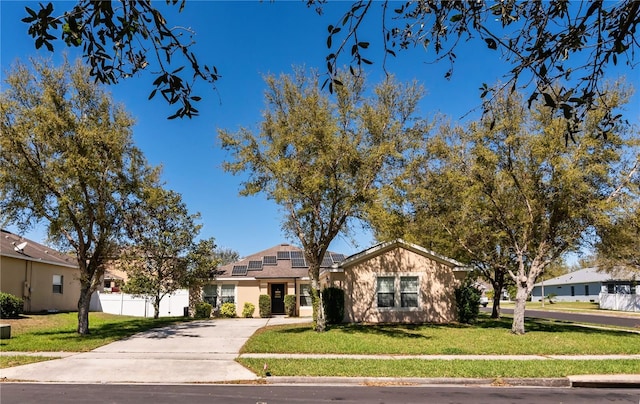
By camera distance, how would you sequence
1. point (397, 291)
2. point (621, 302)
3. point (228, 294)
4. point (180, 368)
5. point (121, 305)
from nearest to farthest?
point (180, 368), point (397, 291), point (228, 294), point (121, 305), point (621, 302)

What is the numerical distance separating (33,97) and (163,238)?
14349 mm

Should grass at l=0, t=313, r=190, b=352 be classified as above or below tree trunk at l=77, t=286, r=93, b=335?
below

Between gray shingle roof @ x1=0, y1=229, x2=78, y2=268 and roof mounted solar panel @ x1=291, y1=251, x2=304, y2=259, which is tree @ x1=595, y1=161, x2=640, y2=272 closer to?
roof mounted solar panel @ x1=291, y1=251, x2=304, y2=259

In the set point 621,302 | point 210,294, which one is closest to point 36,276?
point 210,294

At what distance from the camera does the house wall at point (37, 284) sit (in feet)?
80.9

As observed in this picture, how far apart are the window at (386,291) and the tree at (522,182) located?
3680 millimetres

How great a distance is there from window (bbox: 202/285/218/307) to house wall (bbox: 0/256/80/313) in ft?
24.6

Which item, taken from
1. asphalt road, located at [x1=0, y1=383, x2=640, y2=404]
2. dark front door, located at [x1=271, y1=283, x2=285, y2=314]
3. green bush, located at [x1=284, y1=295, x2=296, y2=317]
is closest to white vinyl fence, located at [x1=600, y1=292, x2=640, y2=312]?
green bush, located at [x1=284, y1=295, x2=296, y2=317]

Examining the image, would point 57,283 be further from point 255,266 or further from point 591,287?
point 591,287

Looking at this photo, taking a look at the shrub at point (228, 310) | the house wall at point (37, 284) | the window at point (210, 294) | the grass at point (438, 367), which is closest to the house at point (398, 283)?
the shrub at point (228, 310)

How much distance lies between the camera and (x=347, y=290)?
75.0ft

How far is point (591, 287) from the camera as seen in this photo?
5956cm

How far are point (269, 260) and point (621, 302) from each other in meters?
33.5

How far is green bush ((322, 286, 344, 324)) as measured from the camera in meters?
22.4
